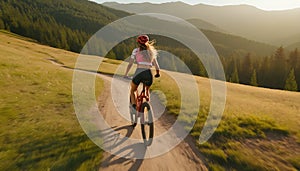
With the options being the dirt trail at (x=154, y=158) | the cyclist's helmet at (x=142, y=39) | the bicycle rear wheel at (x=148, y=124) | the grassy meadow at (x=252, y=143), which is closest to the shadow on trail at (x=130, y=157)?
the dirt trail at (x=154, y=158)

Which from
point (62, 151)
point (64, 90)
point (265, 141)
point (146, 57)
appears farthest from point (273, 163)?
point (64, 90)

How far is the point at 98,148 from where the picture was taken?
22.8ft

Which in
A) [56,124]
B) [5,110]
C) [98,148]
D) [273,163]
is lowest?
[273,163]

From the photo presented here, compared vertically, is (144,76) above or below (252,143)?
above

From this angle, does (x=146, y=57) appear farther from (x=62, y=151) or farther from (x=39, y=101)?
(x=39, y=101)

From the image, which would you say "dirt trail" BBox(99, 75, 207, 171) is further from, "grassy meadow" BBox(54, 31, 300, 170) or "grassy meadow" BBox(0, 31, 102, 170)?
"grassy meadow" BBox(0, 31, 102, 170)

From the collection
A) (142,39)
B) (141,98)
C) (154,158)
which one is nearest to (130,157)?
(154,158)

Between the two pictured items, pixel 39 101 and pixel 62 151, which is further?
pixel 39 101

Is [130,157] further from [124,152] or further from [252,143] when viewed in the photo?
[252,143]

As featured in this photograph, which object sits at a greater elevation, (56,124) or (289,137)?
(56,124)

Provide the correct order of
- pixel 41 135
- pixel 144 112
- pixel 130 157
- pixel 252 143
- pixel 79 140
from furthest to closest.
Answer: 1. pixel 252 143
2. pixel 144 112
3. pixel 41 135
4. pixel 79 140
5. pixel 130 157

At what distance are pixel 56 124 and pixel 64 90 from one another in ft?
22.3

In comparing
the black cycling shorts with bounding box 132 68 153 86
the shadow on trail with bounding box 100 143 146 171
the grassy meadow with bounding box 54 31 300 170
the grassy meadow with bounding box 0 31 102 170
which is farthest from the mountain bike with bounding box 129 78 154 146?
the grassy meadow with bounding box 54 31 300 170

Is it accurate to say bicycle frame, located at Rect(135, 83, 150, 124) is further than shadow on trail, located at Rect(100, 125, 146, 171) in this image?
Yes
